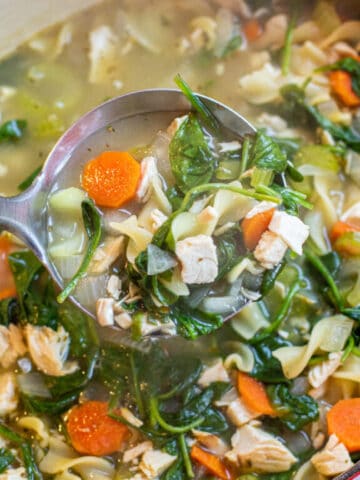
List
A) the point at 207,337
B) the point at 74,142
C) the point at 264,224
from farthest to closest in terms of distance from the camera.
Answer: the point at 207,337 → the point at 74,142 → the point at 264,224

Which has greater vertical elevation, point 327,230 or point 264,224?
point 264,224

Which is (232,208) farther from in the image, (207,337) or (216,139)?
(207,337)

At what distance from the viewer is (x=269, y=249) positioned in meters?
3.35

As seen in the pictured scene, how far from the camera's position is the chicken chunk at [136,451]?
3764mm

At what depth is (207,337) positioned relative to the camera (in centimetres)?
404

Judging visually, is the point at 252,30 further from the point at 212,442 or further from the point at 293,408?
the point at 212,442

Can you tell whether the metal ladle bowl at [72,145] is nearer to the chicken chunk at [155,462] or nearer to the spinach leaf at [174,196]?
the spinach leaf at [174,196]

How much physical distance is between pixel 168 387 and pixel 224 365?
1.15 feet

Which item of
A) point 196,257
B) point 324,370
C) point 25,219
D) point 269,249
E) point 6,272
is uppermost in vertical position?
point 25,219

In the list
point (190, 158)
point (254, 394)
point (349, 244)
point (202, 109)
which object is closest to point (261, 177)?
point (190, 158)

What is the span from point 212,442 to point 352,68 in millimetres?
2592

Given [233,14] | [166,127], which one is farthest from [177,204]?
[233,14]

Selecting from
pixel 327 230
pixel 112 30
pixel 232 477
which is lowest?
pixel 232 477

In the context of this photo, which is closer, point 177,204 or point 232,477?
point 177,204
